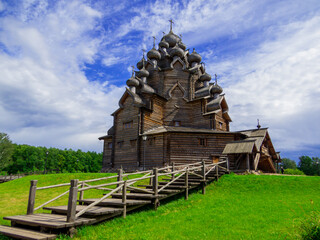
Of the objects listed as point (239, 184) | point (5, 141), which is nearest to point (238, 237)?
point (239, 184)

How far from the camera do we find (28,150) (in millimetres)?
82500

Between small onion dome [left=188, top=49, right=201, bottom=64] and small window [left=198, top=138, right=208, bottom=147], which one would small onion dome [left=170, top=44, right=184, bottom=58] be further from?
small window [left=198, top=138, right=208, bottom=147]

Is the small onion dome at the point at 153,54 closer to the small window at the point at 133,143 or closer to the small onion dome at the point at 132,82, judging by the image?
the small onion dome at the point at 132,82

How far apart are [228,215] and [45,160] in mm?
84962

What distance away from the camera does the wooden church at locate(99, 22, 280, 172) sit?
1037 inches

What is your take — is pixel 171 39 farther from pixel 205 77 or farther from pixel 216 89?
pixel 216 89

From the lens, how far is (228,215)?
9.55m

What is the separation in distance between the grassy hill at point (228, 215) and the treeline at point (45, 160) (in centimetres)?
7116

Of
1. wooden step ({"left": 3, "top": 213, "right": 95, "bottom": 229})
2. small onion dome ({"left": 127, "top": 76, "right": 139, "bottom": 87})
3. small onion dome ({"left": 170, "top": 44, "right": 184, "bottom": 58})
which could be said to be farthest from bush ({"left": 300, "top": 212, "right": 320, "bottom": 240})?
small onion dome ({"left": 170, "top": 44, "right": 184, "bottom": 58})

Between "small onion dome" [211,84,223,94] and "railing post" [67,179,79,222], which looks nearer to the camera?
"railing post" [67,179,79,222]

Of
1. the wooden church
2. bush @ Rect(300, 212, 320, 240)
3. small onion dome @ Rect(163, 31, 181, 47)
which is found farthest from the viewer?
small onion dome @ Rect(163, 31, 181, 47)

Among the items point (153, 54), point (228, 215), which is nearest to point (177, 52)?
point (153, 54)

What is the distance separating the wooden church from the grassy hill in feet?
24.5

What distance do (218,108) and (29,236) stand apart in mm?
27104
